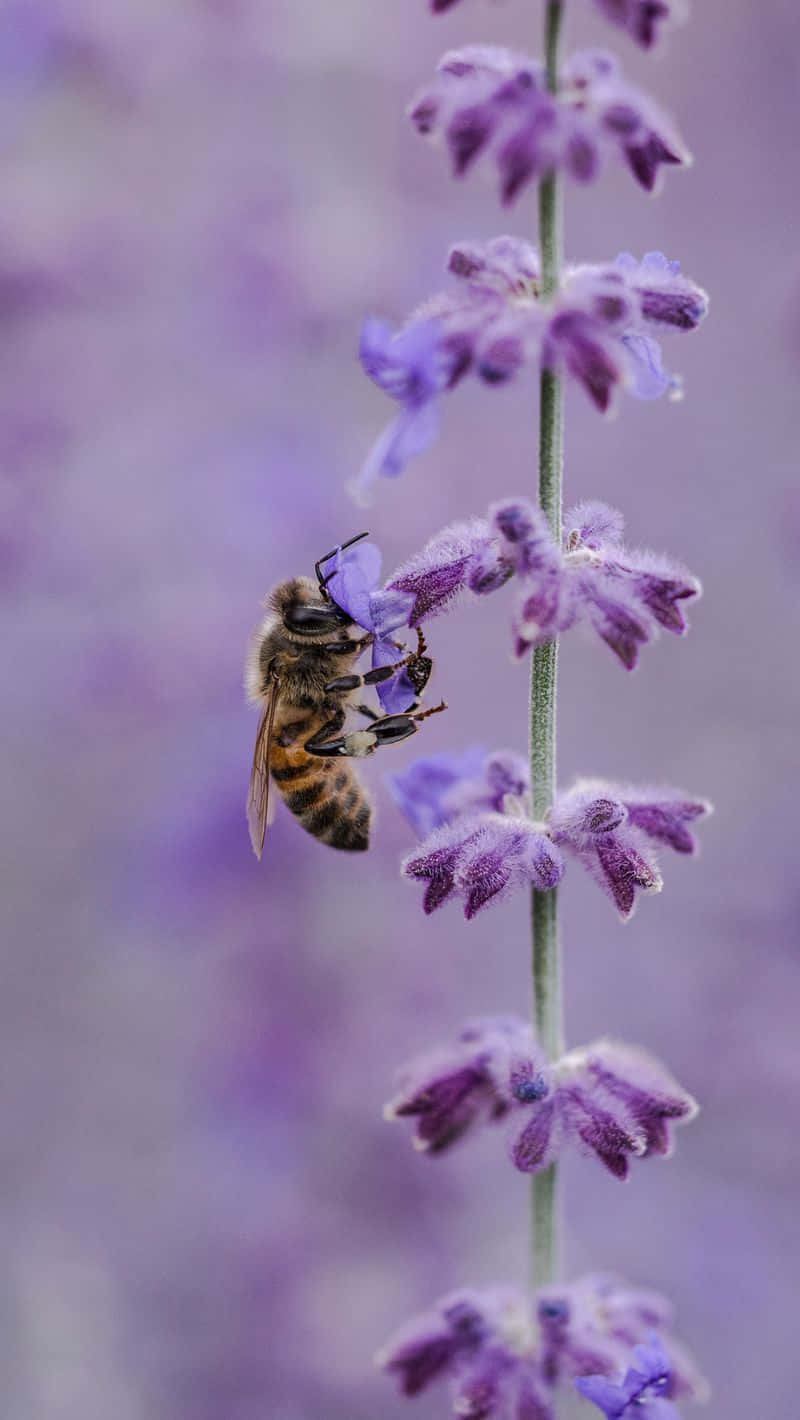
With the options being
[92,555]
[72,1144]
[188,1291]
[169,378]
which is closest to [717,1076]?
[188,1291]

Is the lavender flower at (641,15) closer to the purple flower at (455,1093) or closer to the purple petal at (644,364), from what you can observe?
the purple petal at (644,364)

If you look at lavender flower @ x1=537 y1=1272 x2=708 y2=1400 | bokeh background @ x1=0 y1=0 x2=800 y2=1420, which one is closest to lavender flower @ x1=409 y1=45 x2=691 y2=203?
lavender flower @ x1=537 y1=1272 x2=708 y2=1400

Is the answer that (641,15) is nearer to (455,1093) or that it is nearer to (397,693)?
(397,693)

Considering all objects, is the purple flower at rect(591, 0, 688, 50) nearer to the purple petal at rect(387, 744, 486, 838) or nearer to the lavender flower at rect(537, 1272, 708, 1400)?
the purple petal at rect(387, 744, 486, 838)

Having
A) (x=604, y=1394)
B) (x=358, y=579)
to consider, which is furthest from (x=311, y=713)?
(x=604, y=1394)

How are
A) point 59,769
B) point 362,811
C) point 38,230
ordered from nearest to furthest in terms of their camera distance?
point 362,811
point 38,230
point 59,769

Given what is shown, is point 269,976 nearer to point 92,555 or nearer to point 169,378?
point 92,555

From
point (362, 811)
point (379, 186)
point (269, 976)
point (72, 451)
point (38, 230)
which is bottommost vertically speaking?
point (362, 811)
